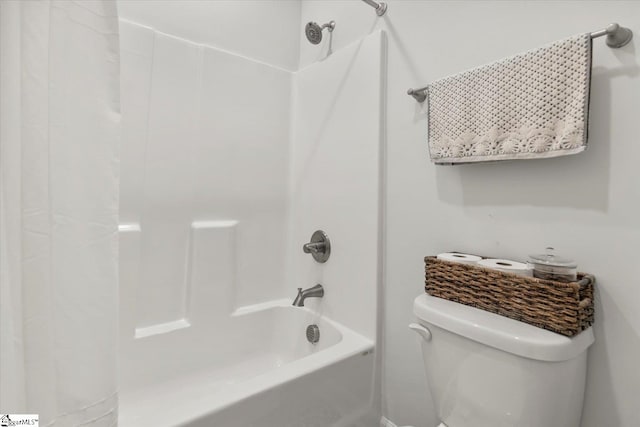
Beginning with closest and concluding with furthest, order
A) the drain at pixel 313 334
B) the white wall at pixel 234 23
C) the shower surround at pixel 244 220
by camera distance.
A: 1. the shower surround at pixel 244 220
2. the white wall at pixel 234 23
3. the drain at pixel 313 334

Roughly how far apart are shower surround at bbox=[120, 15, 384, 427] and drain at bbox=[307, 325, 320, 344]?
39 millimetres

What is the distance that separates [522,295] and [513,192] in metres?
0.35

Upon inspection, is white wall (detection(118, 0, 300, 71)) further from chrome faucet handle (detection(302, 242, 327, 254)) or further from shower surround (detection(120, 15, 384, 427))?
chrome faucet handle (detection(302, 242, 327, 254))

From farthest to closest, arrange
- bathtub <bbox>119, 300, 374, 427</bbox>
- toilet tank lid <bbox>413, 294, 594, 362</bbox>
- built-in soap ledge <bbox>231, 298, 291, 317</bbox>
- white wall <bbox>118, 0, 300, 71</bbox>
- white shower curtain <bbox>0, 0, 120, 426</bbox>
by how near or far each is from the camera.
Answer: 1. built-in soap ledge <bbox>231, 298, 291, 317</bbox>
2. white wall <bbox>118, 0, 300, 71</bbox>
3. bathtub <bbox>119, 300, 374, 427</bbox>
4. toilet tank lid <bbox>413, 294, 594, 362</bbox>
5. white shower curtain <bbox>0, 0, 120, 426</bbox>

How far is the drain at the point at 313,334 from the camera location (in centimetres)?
166

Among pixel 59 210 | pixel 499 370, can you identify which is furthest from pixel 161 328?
pixel 499 370

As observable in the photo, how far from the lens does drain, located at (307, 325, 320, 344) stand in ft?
5.46

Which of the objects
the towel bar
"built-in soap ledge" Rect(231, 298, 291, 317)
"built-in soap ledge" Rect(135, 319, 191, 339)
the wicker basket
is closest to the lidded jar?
the wicker basket

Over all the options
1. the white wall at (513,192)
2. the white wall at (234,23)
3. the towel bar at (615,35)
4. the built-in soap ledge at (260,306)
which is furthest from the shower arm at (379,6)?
the built-in soap ledge at (260,306)

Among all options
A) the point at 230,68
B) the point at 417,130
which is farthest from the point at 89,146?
the point at 230,68

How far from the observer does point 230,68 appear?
174cm

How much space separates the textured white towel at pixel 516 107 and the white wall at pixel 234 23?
1.18 meters

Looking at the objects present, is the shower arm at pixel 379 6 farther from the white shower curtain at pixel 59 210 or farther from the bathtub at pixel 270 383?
the bathtub at pixel 270 383

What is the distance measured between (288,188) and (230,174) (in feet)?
1.26
